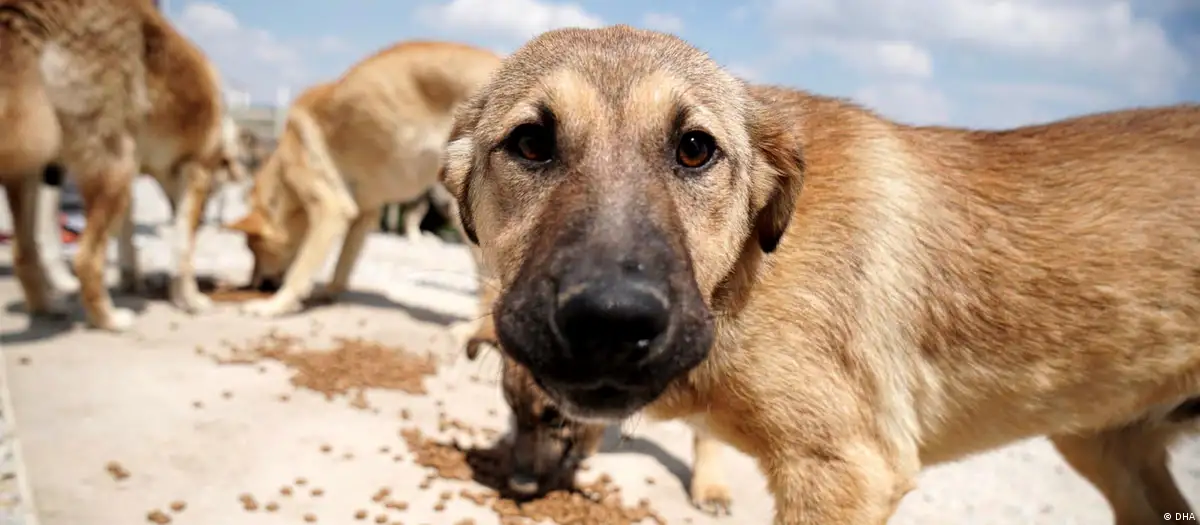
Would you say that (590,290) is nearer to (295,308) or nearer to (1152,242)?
(1152,242)

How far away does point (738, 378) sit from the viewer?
7.50 feet

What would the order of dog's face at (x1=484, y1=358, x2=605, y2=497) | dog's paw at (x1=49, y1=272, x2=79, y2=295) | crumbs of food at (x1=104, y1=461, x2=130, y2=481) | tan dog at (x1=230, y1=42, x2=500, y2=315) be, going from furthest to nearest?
1. tan dog at (x1=230, y1=42, x2=500, y2=315)
2. dog's paw at (x1=49, y1=272, x2=79, y2=295)
3. dog's face at (x1=484, y1=358, x2=605, y2=497)
4. crumbs of food at (x1=104, y1=461, x2=130, y2=481)

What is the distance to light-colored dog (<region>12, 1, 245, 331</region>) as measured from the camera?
561 cm

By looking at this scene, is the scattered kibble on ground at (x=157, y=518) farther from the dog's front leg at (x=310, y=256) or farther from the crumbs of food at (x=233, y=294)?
the crumbs of food at (x=233, y=294)

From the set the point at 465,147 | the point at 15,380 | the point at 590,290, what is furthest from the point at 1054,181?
the point at 15,380

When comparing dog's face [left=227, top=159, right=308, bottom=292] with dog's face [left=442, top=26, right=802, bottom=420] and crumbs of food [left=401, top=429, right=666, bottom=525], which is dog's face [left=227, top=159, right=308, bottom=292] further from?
dog's face [left=442, top=26, right=802, bottom=420]

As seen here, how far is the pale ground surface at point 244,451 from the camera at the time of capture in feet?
11.0

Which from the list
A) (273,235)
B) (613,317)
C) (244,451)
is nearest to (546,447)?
(244,451)

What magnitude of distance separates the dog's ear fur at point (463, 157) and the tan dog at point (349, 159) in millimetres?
4147

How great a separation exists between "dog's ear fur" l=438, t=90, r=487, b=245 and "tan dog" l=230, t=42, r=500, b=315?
415cm

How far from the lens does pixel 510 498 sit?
3.65m

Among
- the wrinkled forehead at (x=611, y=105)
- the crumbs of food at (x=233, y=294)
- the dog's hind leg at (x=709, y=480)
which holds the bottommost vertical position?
the crumbs of food at (x=233, y=294)

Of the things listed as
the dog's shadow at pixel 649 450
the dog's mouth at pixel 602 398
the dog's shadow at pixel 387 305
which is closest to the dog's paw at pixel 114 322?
the dog's shadow at pixel 387 305

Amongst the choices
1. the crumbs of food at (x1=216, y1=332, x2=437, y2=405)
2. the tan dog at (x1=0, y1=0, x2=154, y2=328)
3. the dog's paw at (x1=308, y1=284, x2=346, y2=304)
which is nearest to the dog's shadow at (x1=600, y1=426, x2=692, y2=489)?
the crumbs of food at (x1=216, y1=332, x2=437, y2=405)
